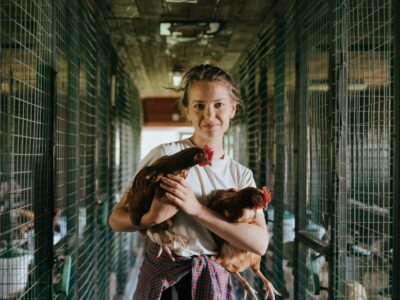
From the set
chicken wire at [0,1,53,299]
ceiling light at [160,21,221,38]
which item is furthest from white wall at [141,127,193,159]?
chicken wire at [0,1,53,299]

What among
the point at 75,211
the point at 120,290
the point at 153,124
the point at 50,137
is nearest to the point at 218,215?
the point at 50,137

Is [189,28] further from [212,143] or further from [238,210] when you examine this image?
[238,210]

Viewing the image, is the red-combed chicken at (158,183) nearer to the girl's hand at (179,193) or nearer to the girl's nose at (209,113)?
the girl's hand at (179,193)

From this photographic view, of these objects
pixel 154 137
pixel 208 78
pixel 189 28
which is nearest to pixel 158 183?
pixel 208 78

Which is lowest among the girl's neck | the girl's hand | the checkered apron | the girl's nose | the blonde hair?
the checkered apron

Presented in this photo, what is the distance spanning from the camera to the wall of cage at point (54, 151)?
1.45 metres

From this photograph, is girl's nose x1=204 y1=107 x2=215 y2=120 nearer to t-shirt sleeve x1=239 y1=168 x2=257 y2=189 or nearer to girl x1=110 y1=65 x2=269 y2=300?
girl x1=110 y1=65 x2=269 y2=300

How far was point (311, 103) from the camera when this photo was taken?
2.02m

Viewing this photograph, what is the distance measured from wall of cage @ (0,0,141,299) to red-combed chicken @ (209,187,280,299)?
2.00ft

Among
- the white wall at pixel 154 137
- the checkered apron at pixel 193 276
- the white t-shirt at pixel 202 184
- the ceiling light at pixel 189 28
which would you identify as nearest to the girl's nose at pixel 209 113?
the white t-shirt at pixel 202 184

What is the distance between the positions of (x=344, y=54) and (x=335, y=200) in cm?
56

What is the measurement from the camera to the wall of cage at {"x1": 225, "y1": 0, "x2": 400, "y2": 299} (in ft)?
5.30

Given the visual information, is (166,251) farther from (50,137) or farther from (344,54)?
(344,54)

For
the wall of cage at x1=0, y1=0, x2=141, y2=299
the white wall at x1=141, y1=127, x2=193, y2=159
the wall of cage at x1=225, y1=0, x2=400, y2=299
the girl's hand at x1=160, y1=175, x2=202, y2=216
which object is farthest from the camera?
the white wall at x1=141, y1=127, x2=193, y2=159
